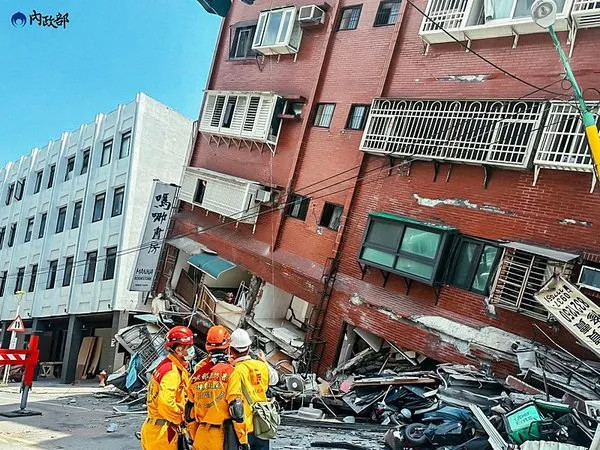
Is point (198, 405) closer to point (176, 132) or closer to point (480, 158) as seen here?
point (480, 158)

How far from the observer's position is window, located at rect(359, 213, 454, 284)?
11594 mm

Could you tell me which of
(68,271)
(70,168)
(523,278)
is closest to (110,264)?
(68,271)

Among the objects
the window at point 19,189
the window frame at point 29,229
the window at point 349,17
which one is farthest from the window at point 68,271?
the window at point 349,17

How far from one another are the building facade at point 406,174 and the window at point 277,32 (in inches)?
2.4

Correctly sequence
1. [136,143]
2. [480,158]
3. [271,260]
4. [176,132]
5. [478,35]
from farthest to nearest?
[176,132], [136,143], [271,260], [478,35], [480,158]

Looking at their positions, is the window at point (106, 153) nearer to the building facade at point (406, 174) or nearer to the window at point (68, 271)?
the window at point (68, 271)

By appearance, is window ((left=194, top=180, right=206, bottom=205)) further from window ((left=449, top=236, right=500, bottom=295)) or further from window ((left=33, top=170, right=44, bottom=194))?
window ((left=33, top=170, right=44, bottom=194))

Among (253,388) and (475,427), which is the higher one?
(253,388)

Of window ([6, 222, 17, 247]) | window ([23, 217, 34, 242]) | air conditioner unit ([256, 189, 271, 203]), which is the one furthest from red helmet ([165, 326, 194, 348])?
window ([6, 222, 17, 247])

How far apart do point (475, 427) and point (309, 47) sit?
12091 millimetres

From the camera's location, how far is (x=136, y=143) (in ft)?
76.1

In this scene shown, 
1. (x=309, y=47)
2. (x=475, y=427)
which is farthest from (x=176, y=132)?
(x=475, y=427)

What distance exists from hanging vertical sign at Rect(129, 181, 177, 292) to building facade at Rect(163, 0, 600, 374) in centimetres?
94

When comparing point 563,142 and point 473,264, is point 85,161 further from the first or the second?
point 563,142
